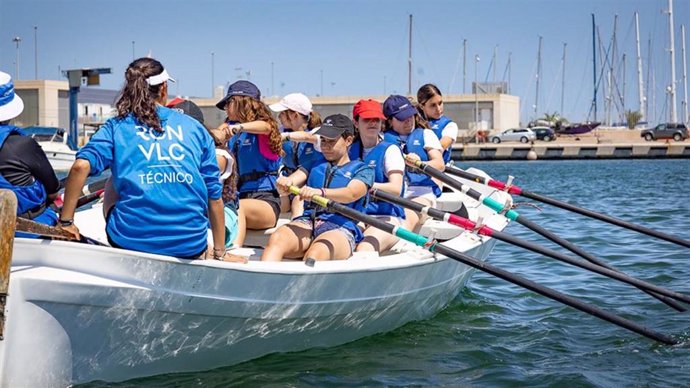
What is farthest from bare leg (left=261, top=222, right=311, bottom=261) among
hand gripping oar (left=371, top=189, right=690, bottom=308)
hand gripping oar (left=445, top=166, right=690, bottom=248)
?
hand gripping oar (left=445, top=166, right=690, bottom=248)

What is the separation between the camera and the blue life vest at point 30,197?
16.7 feet

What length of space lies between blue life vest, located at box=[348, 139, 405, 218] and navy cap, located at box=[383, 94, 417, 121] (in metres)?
0.87

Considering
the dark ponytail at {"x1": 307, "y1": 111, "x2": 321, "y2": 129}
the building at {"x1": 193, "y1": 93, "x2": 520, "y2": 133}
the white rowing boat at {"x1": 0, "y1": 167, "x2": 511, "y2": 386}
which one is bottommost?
the white rowing boat at {"x1": 0, "y1": 167, "x2": 511, "y2": 386}

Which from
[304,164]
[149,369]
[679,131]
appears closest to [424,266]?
[304,164]

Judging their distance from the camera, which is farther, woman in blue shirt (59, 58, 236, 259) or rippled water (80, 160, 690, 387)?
rippled water (80, 160, 690, 387)

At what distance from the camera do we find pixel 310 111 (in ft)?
26.2

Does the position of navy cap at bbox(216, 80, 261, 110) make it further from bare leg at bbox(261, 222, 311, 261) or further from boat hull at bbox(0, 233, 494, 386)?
boat hull at bbox(0, 233, 494, 386)

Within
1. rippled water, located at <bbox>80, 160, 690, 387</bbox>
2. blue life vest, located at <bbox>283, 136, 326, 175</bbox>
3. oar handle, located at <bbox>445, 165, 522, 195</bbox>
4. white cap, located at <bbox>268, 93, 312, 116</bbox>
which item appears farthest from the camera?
oar handle, located at <bbox>445, 165, 522, 195</bbox>

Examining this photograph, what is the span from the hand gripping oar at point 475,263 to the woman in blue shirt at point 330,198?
0.73 ft

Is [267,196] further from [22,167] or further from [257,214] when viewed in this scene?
[22,167]

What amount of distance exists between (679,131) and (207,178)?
2062 inches

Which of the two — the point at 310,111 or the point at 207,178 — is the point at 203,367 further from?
the point at 310,111

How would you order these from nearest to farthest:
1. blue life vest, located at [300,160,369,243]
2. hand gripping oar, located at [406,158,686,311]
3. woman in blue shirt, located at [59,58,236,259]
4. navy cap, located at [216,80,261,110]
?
woman in blue shirt, located at [59,58,236,259] < blue life vest, located at [300,160,369,243] < navy cap, located at [216,80,261,110] < hand gripping oar, located at [406,158,686,311]

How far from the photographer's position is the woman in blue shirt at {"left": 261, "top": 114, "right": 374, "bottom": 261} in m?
6.59
